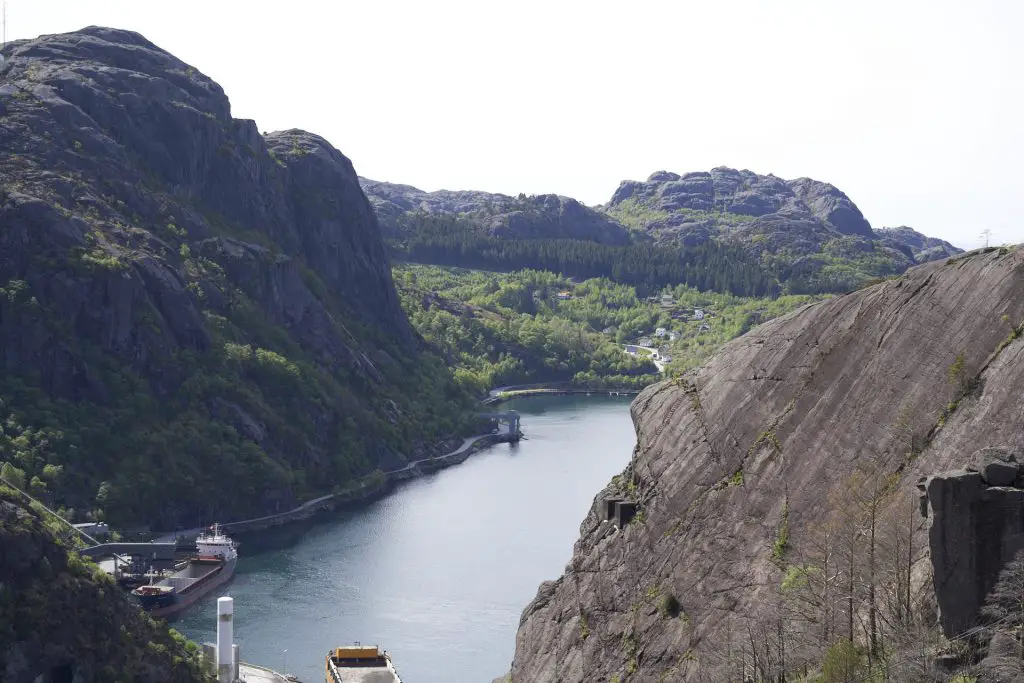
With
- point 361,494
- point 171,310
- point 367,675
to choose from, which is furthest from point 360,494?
point 367,675

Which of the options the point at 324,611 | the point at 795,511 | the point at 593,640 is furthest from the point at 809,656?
the point at 324,611

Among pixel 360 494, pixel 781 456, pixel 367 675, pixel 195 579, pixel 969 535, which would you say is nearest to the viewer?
pixel 969 535

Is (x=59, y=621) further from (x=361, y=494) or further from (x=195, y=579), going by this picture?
(x=361, y=494)

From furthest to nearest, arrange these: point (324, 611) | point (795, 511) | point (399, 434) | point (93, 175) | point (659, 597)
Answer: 1. point (399, 434)
2. point (93, 175)
3. point (324, 611)
4. point (659, 597)
5. point (795, 511)

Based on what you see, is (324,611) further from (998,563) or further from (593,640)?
(998,563)

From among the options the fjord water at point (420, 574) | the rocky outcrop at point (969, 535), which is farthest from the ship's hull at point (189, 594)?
the rocky outcrop at point (969, 535)

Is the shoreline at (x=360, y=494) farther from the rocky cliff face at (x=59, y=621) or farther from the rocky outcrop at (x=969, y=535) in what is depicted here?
the rocky outcrop at (x=969, y=535)
